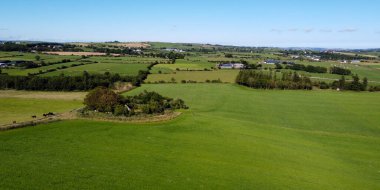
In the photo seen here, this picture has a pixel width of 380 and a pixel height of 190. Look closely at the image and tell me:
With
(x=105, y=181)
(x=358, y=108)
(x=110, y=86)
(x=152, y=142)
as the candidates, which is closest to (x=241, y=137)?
(x=152, y=142)

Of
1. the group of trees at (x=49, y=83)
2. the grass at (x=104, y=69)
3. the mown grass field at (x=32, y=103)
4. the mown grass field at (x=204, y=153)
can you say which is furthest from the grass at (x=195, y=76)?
the mown grass field at (x=204, y=153)

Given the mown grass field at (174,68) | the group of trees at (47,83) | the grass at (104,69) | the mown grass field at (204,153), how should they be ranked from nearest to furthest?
the mown grass field at (204,153) < the group of trees at (47,83) < the grass at (104,69) < the mown grass field at (174,68)

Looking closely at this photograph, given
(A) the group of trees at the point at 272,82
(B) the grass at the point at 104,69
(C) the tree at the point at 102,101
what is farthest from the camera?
(B) the grass at the point at 104,69

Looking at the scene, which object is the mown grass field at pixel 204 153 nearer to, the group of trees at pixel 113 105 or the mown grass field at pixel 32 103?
the group of trees at pixel 113 105

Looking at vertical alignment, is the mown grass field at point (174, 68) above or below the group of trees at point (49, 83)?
above

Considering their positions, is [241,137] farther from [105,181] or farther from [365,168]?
[105,181]

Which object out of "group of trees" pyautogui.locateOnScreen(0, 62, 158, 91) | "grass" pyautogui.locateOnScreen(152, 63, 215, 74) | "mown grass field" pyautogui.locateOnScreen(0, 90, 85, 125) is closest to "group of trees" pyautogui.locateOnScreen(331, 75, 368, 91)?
"grass" pyautogui.locateOnScreen(152, 63, 215, 74)

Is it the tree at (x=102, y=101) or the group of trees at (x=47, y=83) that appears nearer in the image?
the tree at (x=102, y=101)
